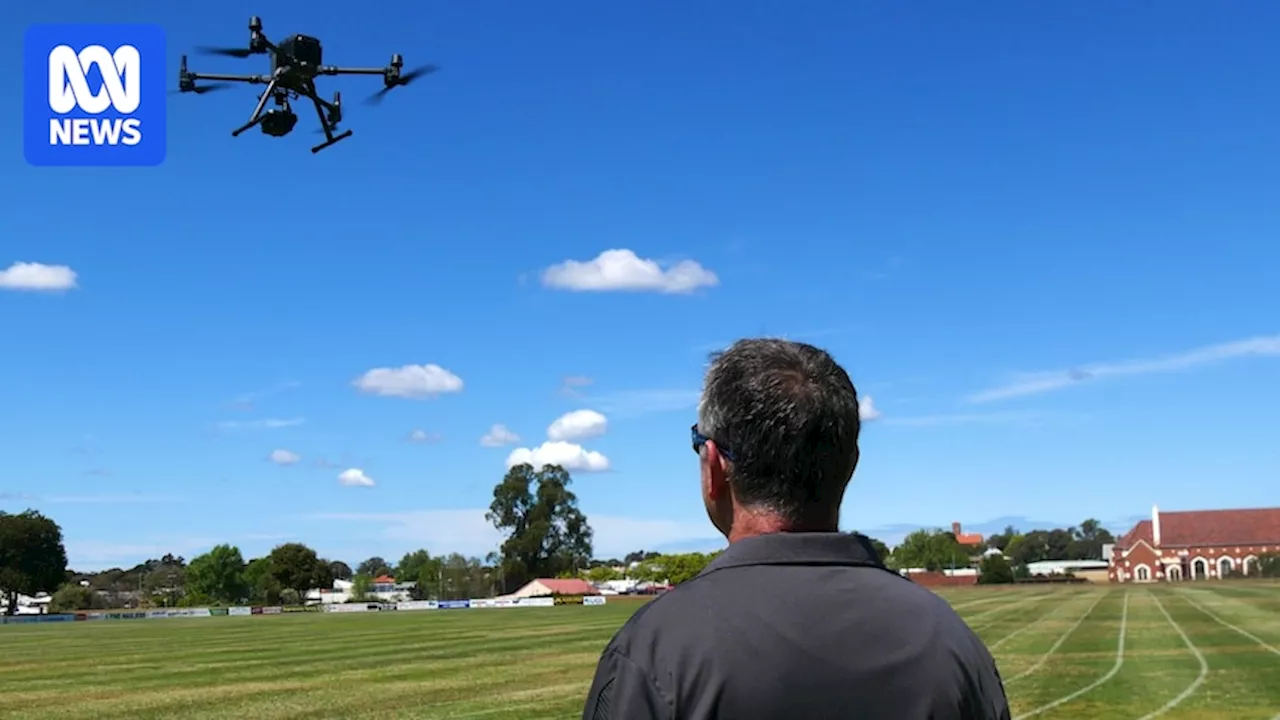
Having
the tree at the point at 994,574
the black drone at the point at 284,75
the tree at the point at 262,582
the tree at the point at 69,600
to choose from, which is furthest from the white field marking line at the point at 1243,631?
the tree at the point at 69,600

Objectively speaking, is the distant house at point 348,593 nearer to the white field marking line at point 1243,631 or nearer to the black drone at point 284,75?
the white field marking line at point 1243,631

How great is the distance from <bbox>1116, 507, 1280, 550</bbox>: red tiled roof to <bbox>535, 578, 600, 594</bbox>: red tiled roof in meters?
71.7

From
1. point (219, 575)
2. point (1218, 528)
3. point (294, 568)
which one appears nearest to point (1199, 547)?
point (1218, 528)

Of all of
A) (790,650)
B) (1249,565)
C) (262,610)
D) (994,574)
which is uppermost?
(790,650)

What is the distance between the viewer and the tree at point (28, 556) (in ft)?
390

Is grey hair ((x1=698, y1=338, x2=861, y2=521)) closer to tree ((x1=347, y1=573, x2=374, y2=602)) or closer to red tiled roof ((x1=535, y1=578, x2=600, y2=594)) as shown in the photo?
red tiled roof ((x1=535, y1=578, x2=600, y2=594))

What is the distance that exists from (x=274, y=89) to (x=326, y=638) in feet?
102

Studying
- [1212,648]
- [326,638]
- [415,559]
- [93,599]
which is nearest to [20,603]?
[93,599]

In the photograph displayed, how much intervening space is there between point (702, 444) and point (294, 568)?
139 m

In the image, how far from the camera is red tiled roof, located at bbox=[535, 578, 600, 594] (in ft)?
402

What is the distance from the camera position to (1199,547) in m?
148

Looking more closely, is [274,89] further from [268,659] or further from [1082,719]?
[268,659]

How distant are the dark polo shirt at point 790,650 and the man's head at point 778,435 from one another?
0.37ft

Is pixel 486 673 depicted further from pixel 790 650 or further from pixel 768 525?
pixel 790 650
